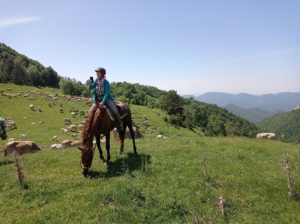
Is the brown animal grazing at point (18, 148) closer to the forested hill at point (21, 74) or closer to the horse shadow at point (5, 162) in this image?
the horse shadow at point (5, 162)

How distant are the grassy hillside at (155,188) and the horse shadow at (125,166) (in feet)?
0.17

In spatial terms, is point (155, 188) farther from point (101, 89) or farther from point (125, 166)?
point (101, 89)

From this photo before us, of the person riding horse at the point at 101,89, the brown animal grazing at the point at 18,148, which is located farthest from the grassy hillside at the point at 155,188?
the brown animal grazing at the point at 18,148

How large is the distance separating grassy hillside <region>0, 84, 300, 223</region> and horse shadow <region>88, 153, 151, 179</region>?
51 mm

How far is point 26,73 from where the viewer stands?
125m

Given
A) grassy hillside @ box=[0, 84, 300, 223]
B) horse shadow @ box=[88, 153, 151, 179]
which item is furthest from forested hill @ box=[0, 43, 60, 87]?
horse shadow @ box=[88, 153, 151, 179]

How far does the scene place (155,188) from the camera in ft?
44.7

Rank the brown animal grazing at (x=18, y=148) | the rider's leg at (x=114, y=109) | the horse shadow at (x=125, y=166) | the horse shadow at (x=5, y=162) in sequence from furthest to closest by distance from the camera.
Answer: the brown animal grazing at (x=18, y=148) → the horse shadow at (x=5, y=162) → the rider's leg at (x=114, y=109) → the horse shadow at (x=125, y=166)

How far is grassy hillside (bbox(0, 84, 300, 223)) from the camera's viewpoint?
11844 millimetres

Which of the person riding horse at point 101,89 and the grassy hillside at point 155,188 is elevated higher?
the person riding horse at point 101,89

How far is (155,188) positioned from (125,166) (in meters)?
3.03

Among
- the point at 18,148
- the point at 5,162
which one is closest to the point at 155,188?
the point at 5,162

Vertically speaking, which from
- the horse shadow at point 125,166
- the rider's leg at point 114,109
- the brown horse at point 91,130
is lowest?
the horse shadow at point 125,166

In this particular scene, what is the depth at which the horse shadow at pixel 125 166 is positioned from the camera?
1527 cm
